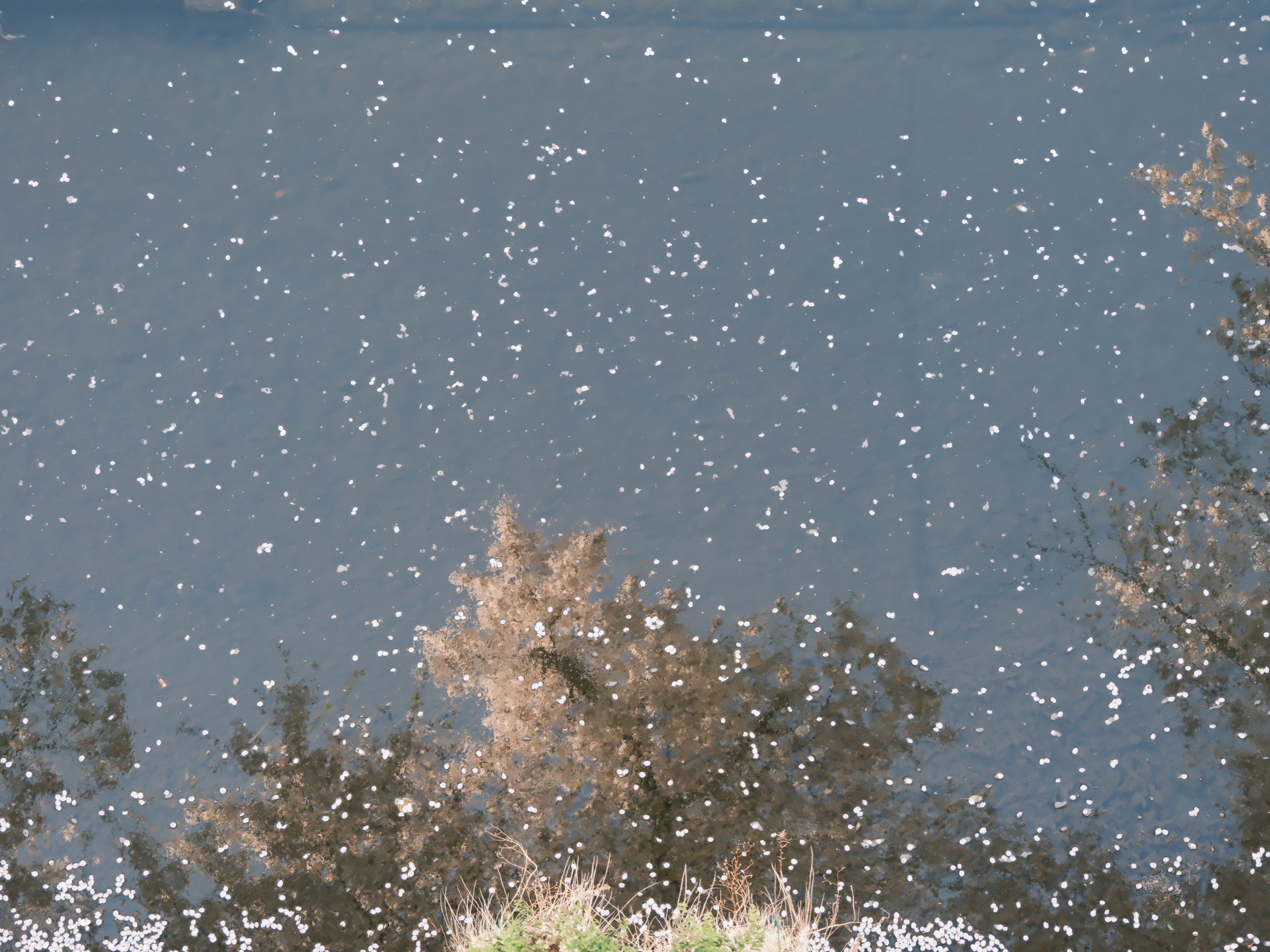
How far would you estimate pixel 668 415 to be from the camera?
3.57m

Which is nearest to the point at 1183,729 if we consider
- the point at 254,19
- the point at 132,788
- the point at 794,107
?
the point at 794,107

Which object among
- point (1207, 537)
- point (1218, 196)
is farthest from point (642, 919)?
point (1218, 196)

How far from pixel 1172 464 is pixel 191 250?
3.79 meters

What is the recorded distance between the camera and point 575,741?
3559 mm

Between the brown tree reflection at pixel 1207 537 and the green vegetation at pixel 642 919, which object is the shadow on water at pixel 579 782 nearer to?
the green vegetation at pixel 642 919

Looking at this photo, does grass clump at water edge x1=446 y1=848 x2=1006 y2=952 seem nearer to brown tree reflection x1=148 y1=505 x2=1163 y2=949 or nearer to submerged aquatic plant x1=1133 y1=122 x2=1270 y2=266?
brown tree reflection x1=148 y1=505 x2=1163 y2=949

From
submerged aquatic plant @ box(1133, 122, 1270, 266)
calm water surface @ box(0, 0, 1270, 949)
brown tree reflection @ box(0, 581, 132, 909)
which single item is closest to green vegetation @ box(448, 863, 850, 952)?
calm water surface @ box(0, 0, 1270, 949)

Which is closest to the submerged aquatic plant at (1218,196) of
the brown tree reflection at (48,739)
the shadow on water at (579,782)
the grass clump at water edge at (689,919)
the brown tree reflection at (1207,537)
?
the brown tree reflection at (1207,537)

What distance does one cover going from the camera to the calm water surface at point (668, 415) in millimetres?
3422

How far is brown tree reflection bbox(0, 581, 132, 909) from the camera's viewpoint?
11.8 ft

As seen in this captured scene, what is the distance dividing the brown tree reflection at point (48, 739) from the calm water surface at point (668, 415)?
0.07 ft

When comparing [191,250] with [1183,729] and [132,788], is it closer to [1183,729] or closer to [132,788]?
[132,788]

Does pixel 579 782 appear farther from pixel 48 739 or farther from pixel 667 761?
pixel 48 739

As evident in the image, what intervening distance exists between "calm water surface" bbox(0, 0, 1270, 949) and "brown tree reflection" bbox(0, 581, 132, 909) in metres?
0.02
